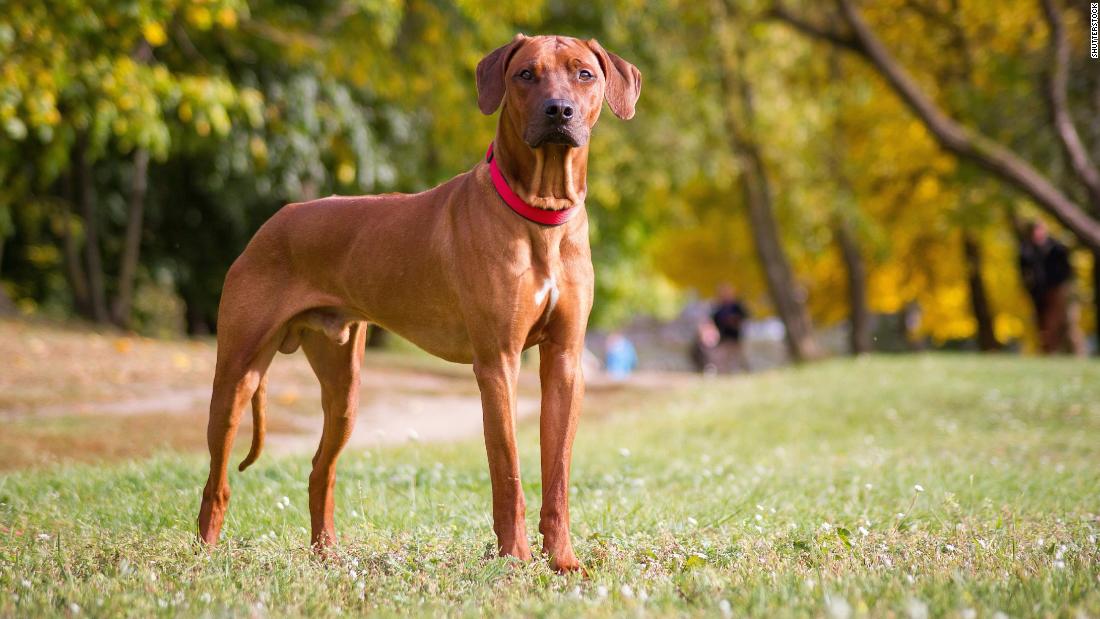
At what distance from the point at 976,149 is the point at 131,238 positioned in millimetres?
14594

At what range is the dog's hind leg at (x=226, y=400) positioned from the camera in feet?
16.8

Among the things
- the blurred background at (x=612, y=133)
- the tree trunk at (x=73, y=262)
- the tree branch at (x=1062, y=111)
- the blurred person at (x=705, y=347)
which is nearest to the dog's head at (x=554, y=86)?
the blurred background at (x=612, y=133)

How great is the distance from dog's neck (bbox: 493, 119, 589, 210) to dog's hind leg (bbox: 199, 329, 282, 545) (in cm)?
143

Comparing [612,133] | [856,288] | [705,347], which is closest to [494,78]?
[612,133]

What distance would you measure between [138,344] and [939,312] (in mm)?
26447

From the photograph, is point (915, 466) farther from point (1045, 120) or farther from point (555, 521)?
point (1045, 120)

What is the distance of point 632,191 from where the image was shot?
74.3 ft

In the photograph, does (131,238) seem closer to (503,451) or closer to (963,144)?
(963,144)

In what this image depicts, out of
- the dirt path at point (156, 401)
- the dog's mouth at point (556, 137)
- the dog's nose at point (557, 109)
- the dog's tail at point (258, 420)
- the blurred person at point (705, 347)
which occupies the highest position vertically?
the dog's nose at point (557, 109)

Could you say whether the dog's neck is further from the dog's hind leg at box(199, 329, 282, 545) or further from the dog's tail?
the dog's tail

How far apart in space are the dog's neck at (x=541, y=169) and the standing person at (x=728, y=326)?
63.9 ft

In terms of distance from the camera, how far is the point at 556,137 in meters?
4.28

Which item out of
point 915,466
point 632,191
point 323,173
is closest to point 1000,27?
point 632,191

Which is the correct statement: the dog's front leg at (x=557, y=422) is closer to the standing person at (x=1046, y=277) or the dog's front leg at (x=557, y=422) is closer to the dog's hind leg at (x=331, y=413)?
the dog's hind leg at (x=331, y=413)
